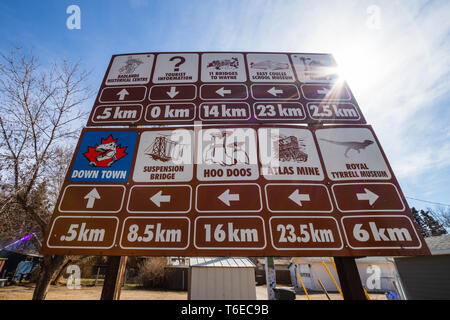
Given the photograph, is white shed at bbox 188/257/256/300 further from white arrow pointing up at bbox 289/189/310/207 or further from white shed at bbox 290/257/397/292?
white shed at bbox 290/257/397/292

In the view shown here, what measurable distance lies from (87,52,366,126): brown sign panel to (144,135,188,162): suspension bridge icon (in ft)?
1.56

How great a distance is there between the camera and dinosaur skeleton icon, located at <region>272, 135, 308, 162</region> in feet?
10.3

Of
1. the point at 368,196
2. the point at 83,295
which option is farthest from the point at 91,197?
the point at 83,295

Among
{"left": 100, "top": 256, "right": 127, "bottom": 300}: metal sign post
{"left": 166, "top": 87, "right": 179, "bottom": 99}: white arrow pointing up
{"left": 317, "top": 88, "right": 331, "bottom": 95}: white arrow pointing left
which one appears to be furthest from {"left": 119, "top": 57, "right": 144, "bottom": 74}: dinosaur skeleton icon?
{"left": 317, "top": 88, "right": 331, "bottom": 95}: white arrow pointing left

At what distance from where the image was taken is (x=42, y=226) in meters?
7.78

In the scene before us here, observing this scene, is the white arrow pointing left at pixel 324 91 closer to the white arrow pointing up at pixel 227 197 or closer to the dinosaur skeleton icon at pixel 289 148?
the dinosaur skeleton icon at pixel 289 148

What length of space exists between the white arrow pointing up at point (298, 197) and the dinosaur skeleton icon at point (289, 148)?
588 millimetres

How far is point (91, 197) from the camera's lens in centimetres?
277

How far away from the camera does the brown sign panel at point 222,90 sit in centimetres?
366

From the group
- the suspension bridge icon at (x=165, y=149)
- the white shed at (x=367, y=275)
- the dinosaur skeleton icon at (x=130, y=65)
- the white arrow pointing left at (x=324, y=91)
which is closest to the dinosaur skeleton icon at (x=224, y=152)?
the suspension bridge icon at (x=165, y=149)

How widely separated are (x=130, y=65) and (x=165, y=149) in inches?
103

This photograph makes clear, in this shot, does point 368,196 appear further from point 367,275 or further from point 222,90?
point 367,275
